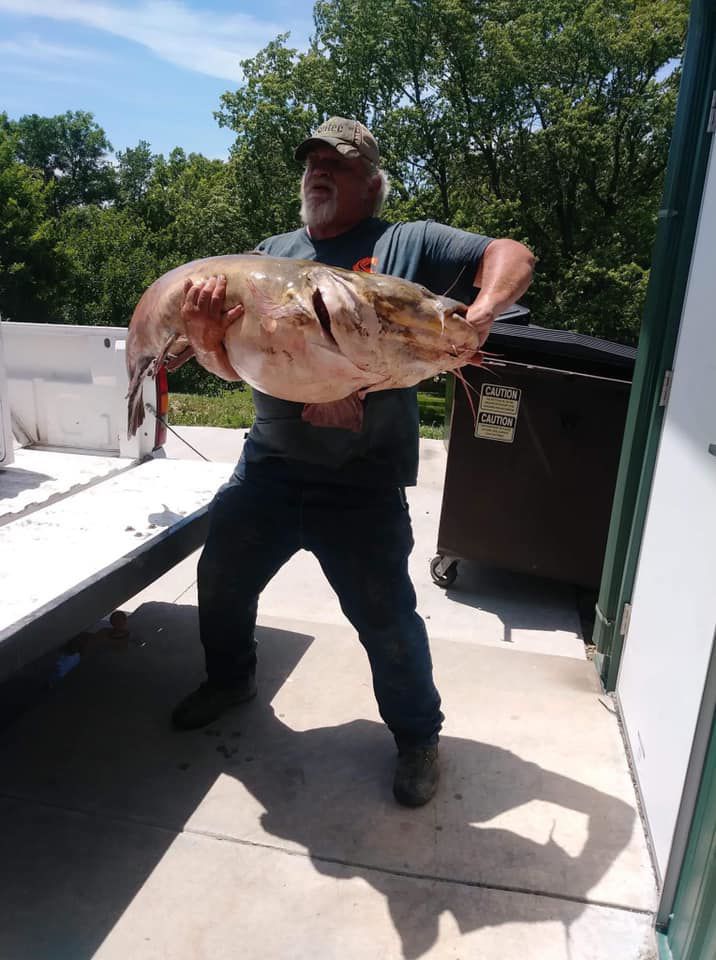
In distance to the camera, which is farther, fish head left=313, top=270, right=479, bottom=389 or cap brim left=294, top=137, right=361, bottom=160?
cap brim left=294, top=137, right=361, bottom=160

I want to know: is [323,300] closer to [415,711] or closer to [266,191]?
[415,711]

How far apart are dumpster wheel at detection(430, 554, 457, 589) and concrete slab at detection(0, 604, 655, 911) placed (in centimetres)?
97

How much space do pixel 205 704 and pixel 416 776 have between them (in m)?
1.01

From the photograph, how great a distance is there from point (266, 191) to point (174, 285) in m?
26.6

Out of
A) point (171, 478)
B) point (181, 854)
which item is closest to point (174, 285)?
point (171, 478)

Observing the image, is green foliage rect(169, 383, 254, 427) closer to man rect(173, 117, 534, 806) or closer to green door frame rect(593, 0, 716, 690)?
green door frame rect(593, 0, 716, 690)

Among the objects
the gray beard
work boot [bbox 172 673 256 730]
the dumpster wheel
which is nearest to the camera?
the gray beard

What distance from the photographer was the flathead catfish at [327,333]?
184 cm

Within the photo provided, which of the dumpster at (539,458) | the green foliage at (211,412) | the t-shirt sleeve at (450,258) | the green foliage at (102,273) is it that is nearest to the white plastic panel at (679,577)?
the t-shirt sleeve at (450,258)

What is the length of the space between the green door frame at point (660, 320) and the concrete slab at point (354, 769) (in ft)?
1.57

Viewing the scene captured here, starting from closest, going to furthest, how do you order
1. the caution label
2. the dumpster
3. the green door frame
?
1. the green door frame
2. the dumpster
3. the caution label

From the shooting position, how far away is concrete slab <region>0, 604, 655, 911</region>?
8.18ft

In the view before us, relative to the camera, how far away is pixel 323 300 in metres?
1.88

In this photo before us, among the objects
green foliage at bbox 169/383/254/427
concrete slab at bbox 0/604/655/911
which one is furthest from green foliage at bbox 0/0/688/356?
concrete slab at bbox 0/604/655/911
